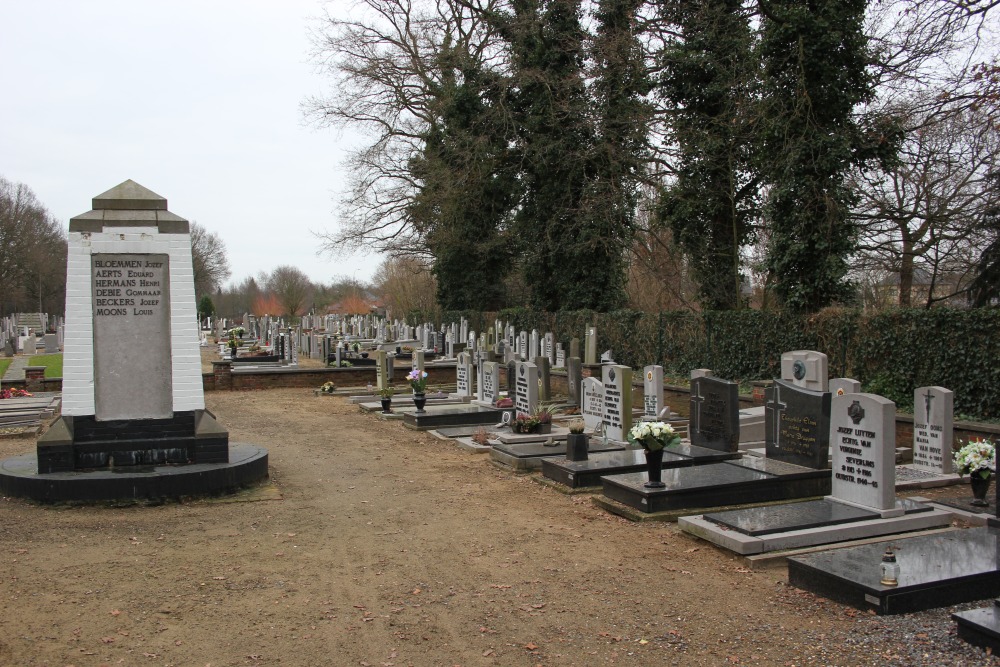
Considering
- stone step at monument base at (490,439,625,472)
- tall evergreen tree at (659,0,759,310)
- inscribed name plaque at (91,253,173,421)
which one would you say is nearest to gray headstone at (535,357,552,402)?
stone step at monument base at (490,439,625,472)

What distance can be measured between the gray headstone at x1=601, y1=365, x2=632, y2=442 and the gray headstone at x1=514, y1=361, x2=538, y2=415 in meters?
1.97

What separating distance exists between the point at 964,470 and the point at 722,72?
14710 millimetres

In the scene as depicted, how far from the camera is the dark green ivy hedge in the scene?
11.2 m

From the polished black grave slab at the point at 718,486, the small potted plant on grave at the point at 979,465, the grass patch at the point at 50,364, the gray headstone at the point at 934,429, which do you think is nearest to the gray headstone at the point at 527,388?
the polished black grave slab at the point at 718,486

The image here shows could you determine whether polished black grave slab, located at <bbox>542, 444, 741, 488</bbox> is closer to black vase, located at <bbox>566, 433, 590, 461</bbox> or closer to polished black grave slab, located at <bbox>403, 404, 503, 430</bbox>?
black vase, located at <bbox>566, 433, 590, 461</bbox>

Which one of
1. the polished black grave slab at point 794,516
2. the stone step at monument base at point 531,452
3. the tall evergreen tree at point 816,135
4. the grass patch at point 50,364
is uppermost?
the tall evergreen tree at point 816,135

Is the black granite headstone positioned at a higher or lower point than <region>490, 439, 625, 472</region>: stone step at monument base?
higher

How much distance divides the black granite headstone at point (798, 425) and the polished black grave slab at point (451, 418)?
6.11 m

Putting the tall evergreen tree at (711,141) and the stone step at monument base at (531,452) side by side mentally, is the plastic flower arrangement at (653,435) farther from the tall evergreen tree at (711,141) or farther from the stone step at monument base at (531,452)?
the tall evergreen tree at (711,141)

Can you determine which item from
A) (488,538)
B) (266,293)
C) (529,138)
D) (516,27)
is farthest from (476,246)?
(266,293)

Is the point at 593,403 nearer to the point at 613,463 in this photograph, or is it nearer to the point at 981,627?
the point at 613,463

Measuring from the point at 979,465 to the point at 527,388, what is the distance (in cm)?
726

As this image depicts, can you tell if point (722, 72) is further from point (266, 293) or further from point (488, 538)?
point (266, 293)

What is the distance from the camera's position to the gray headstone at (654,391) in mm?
12289
